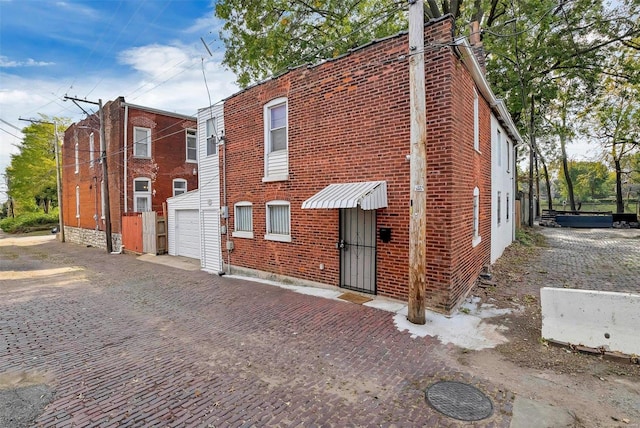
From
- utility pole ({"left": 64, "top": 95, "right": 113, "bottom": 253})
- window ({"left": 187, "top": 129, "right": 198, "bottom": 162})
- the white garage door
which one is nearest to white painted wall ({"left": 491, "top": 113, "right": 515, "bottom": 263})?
the white garage door

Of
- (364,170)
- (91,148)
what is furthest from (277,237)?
(91,148)

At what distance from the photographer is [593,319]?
4844mm

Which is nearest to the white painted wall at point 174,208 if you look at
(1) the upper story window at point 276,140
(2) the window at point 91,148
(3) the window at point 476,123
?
(1) the upper story window at point 276,140

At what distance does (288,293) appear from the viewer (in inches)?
337

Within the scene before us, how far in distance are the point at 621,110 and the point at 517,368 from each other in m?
29.7

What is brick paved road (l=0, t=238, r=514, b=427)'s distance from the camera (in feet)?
11.8

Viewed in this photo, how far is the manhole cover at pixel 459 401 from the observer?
353 centimetres

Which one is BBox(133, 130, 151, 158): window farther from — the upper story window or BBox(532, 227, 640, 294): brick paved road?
BBox(532, 227, 640, 294): brick paved road

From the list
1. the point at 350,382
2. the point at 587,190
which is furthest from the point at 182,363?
the point at 587,190

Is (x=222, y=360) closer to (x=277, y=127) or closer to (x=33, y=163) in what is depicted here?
(x=277, y=127)

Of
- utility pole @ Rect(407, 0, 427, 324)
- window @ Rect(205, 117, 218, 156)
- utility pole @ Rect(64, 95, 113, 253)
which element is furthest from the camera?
utility pole @ Rect(64, 95, 113, 253)

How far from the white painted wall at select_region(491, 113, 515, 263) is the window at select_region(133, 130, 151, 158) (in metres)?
18.5

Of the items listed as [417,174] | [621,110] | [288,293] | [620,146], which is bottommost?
[288,293]

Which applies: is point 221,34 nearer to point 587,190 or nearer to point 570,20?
point 570,20
